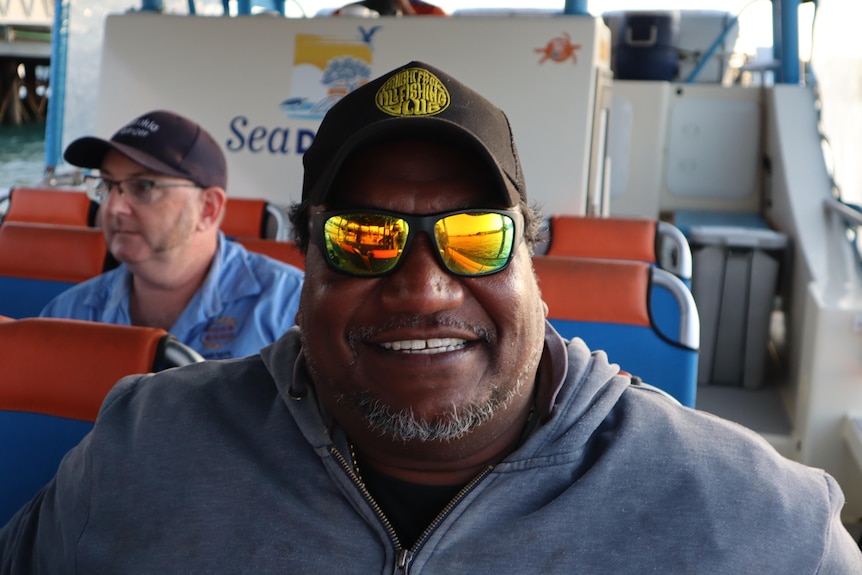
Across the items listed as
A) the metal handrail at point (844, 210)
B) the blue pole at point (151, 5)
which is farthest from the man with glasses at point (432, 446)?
the blue pole at point (151, 5)

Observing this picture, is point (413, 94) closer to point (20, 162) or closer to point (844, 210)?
point (844, 210)

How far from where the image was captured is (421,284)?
986mm

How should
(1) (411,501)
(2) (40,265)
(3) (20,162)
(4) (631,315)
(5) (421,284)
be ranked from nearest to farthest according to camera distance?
1. (5) (421,284)
2. (1) (411,501)
3. (4) (631,315)
4. (2) (40,265)
5. (3) (20,162)

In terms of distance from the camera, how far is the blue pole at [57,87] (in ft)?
17.4

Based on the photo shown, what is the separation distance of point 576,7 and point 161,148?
2.75 m

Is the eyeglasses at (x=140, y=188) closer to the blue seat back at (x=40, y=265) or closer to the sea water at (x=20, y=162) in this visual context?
the blue seat back at (x=40, y=265)

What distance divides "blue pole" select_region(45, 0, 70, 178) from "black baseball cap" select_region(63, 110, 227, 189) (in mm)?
3287

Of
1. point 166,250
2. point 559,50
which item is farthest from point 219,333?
point 559,50

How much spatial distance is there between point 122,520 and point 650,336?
135 cm

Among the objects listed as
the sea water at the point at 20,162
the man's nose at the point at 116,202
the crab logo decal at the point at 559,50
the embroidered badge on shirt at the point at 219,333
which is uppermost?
the crab logo decal at the point at 559,50

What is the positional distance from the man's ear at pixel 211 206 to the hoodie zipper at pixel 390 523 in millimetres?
1398

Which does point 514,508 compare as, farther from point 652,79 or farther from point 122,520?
point 652,79

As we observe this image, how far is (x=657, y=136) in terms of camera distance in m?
5.29

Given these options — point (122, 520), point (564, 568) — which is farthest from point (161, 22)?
point (564, 568)
